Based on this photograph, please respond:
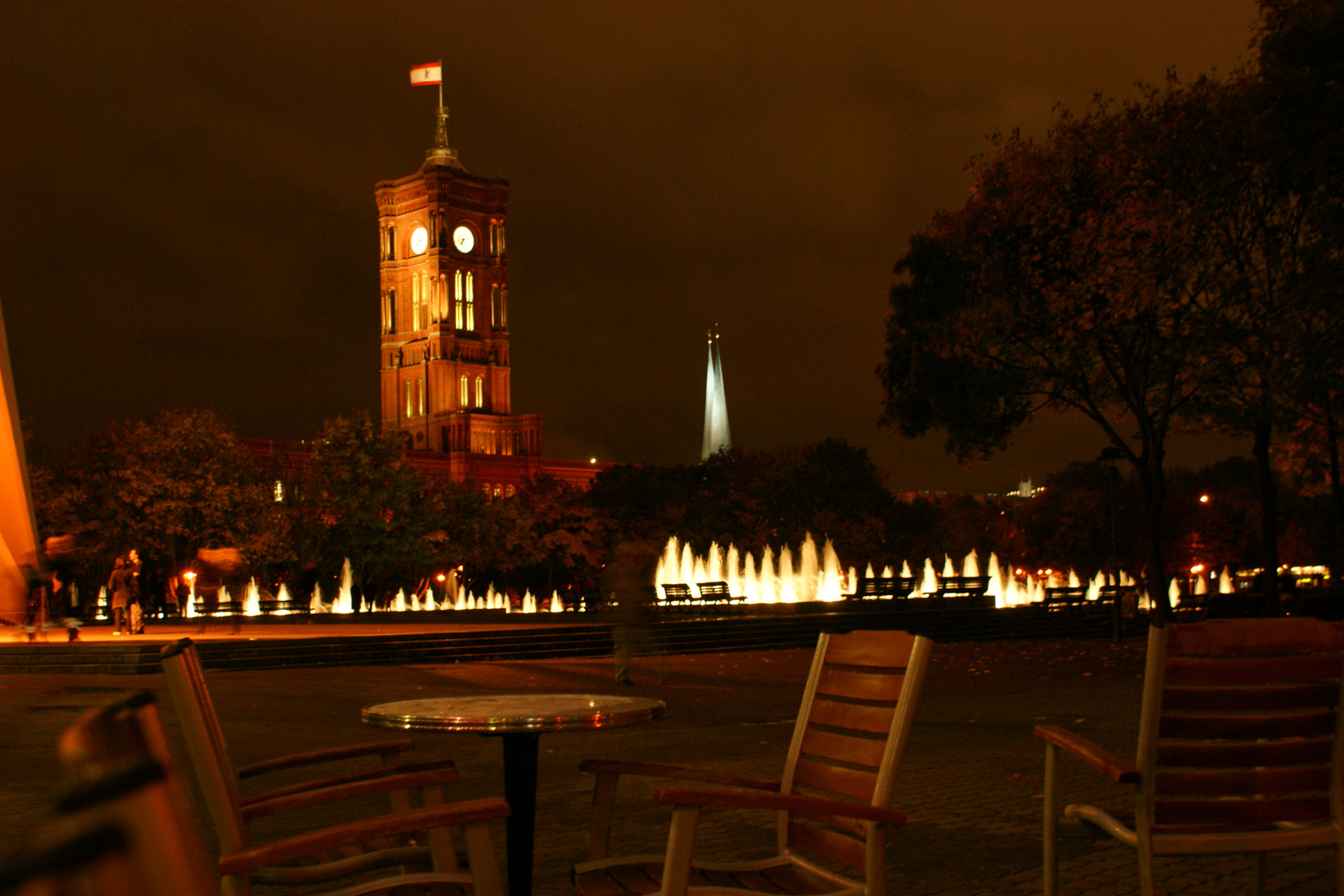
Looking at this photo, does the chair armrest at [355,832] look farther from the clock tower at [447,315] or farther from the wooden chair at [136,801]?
the clock tower at [447,315]

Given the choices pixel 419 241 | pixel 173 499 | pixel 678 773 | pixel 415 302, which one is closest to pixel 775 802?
pixel 678 773

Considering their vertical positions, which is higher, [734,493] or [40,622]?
[734,493]

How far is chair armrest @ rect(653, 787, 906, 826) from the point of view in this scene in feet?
11.4

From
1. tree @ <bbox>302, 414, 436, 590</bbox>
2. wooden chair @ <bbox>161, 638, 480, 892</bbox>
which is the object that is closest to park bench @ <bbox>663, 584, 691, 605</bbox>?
tree @ <bbox>302, 414, 436, 590</bbox>

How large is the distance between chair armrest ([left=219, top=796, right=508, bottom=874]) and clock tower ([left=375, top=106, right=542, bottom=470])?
5111 inches

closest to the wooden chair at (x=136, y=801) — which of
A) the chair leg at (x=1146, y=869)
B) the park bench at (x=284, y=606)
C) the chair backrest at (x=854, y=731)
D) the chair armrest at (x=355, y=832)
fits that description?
the chair armrest at (x=355, y=832)

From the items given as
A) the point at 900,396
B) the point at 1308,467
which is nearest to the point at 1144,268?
the point at 900,396

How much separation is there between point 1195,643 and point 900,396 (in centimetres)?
2517

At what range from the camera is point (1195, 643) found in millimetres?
3998

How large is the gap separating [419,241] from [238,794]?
14171cm

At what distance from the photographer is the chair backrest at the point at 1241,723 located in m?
3.99

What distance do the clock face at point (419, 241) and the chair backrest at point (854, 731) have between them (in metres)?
140

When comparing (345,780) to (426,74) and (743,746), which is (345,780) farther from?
(426,74)

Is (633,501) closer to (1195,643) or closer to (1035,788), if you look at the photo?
(1035,788)
